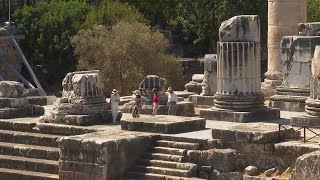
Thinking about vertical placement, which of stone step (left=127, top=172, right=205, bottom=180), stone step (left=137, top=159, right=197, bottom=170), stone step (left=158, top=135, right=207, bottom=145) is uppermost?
stone step (left=158, top=135, right=207, bottom=145)

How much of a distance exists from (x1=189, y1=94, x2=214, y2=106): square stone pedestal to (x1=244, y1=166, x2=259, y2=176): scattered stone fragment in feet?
25.5

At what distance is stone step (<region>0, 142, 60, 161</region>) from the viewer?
23016 millimetres

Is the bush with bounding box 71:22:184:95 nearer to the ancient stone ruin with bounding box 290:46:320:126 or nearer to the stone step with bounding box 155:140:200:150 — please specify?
the ancient stone ruin with bounding box 290:46:320:126

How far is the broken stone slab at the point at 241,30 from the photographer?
79.4 feet

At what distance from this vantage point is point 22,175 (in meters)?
22.6

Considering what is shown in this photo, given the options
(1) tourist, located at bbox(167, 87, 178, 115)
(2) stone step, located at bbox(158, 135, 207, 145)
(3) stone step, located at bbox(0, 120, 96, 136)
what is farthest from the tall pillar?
(2) stone step, located at bbox(158, 135, 207, 145)

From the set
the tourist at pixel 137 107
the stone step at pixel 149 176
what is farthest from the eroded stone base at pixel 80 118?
the stone step at pixel 149 176

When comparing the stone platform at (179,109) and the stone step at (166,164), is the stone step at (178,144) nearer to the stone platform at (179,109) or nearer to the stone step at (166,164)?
the stone step at (166,164)

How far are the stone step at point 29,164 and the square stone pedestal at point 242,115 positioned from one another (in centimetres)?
438

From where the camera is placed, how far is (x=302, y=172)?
60.0ft

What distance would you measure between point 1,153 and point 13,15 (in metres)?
23.2

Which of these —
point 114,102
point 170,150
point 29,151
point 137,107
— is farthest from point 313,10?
point 170,150

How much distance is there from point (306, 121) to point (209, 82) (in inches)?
230

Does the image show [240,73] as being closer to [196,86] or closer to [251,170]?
[251,170]
